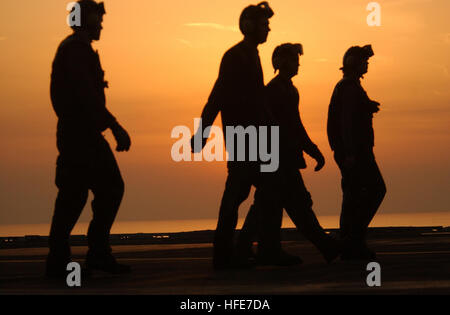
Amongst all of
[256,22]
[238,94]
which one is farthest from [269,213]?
[256,22]

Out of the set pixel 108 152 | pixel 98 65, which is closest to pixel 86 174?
pixel 108 152

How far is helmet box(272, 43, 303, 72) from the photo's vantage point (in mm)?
11258

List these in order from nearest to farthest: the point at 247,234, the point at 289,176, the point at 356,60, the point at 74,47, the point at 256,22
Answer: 1. the point at 74,47
2. the point at 256,22
3. the point at 289,176
4. the point at 247,234
5. the point at 356,60

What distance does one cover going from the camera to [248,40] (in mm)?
10492

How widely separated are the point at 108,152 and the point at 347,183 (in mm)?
3016

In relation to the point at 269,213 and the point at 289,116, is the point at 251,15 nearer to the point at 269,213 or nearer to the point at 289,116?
the point at 289,116

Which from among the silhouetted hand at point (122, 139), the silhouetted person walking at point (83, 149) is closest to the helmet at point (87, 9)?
the silhouetted person walking at point (83, 149)

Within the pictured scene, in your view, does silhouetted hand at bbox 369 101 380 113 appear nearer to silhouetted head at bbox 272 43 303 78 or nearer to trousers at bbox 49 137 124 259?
silhouetted head at bbox 272 43 303 78

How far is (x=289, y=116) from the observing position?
11148mm

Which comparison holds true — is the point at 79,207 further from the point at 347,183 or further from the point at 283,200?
the point at 347,183

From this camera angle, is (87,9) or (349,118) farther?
(349,118)

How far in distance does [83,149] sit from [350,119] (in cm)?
325

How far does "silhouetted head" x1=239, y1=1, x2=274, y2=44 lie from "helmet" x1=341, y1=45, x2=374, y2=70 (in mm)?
1465

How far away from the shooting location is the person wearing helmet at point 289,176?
1070 cm
